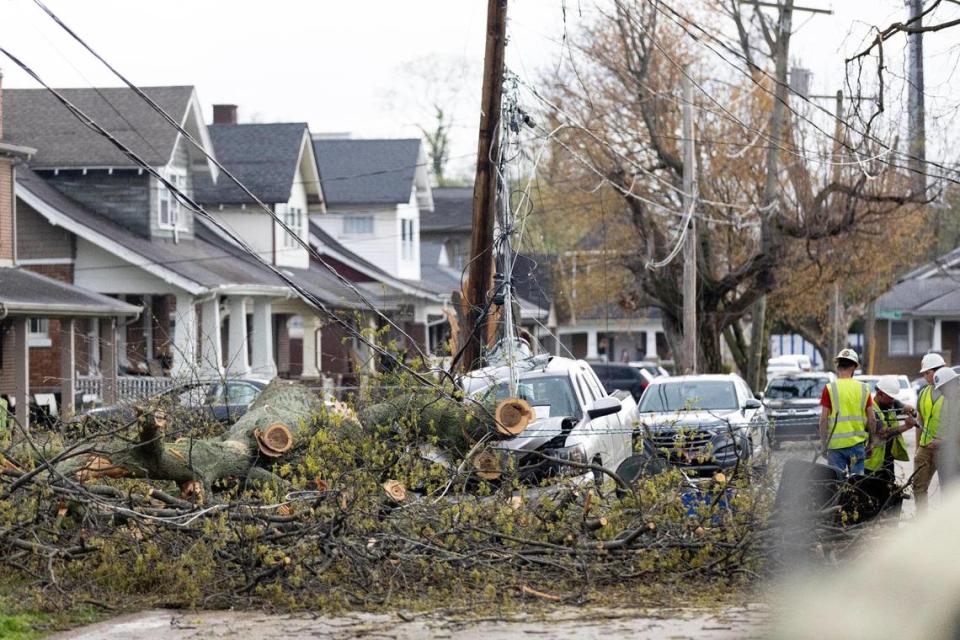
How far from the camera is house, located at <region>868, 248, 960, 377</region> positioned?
58.8 metres

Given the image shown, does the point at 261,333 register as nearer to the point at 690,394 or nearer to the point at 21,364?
the point at 21,364

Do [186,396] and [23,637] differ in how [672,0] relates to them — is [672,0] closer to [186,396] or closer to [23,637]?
[186,396]

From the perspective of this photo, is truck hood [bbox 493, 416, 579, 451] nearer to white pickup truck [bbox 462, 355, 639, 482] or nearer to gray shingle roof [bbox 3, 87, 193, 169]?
white pickup truck [bbox 462, 355, 639, 482]

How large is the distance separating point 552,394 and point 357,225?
1222 inches

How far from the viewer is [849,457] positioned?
1279 cm

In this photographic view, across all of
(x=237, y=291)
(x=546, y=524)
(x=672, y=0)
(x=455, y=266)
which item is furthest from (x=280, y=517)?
(x=455, y=266)

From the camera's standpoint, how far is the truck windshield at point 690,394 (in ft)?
69.7

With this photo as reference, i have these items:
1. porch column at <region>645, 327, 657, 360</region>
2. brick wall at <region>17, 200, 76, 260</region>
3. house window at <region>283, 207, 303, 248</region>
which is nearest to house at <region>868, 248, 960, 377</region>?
porch column at <region>645, 327, 657, 360</region>

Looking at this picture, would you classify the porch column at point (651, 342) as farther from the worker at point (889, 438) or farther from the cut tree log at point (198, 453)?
the cut tree log at point (198, 453)

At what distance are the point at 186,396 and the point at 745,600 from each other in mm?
7009

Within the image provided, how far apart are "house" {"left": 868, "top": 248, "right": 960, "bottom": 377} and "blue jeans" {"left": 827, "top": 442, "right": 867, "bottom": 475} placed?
4739cm

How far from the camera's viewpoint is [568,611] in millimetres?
9359

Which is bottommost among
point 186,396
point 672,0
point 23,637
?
point 23,637

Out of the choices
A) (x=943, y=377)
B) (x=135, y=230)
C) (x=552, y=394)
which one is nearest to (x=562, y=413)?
(x=552, y=394)
